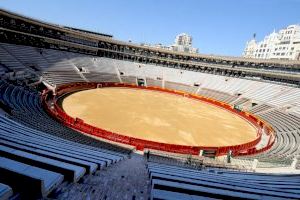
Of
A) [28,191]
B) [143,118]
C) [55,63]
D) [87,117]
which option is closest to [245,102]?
[143,118]

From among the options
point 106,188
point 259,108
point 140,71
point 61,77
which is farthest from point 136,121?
point 140,71

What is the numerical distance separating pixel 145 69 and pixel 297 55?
70527 millimetres

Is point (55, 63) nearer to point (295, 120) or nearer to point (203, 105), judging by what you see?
point (203, 105)

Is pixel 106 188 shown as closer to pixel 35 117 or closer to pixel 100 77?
pixel 35 117

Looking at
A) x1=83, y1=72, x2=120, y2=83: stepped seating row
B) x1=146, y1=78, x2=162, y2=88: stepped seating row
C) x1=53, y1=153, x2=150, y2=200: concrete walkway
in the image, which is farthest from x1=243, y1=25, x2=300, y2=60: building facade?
x1=53, y1=153, x2=150, y2=200: concrete walkway

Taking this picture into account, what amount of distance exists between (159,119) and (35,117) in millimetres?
18428

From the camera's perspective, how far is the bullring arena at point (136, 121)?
26.9ft

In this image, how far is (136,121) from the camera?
35844 mm

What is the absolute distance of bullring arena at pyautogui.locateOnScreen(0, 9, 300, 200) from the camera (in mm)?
8211

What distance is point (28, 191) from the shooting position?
5.39m

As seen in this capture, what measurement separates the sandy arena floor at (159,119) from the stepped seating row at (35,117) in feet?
15.8

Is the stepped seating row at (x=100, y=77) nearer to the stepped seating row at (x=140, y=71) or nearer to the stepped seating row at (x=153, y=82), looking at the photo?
the stepped seating row at (x=140, y=71)

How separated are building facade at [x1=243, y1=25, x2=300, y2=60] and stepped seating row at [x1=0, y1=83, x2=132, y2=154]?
4143 inches

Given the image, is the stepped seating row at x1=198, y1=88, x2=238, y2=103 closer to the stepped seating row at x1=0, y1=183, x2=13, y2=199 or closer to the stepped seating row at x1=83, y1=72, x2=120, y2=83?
the stepped seating row at x1=83, y1=72, x2=120, y2=83
